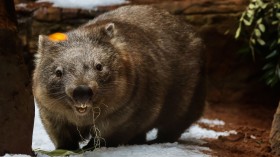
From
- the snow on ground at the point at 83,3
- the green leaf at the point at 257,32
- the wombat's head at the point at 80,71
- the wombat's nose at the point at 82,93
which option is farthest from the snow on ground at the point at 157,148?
the snow on ground at the point at 83,3

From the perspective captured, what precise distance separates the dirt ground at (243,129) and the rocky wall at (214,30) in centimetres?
12

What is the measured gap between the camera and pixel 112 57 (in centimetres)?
414

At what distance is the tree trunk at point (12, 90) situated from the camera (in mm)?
3500

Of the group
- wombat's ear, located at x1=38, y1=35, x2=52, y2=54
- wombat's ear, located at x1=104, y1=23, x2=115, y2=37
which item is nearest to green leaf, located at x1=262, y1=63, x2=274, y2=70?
wombat's ear, located at x1=104, y1=23, x2=115, y2=37

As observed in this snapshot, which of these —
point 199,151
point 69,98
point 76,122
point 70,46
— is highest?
point 70,46

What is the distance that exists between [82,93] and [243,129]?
284cm

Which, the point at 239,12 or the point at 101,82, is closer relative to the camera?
the point at 101,82

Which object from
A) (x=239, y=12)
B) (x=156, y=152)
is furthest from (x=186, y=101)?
(x=239, y=12)

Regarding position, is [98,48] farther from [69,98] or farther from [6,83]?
[6,83]

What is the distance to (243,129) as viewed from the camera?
6.09m

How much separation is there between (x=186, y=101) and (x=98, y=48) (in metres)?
1.24

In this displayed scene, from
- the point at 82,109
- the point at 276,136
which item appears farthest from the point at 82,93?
the point at 276,136

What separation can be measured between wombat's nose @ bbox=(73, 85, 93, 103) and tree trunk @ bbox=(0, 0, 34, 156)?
Result: 0.30 m

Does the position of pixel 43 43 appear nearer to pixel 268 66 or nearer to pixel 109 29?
pixel 109 29
